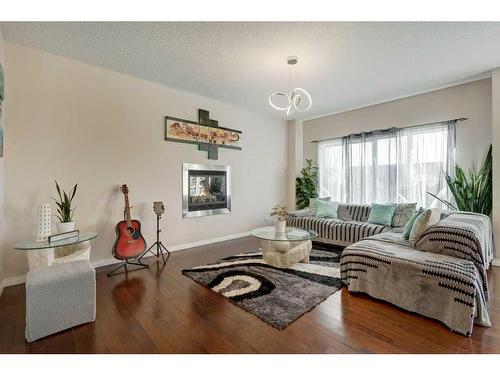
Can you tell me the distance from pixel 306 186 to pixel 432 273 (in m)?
3.72

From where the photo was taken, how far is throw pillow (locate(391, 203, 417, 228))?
3.74 meters

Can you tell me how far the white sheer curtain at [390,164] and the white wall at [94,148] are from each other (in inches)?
97.0

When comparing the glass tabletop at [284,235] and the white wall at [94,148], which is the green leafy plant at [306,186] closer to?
the white wall at [94,148]

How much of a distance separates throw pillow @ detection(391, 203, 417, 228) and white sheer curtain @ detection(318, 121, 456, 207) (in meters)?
0.55

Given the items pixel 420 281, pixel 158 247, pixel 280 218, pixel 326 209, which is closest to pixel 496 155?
pixel 326 209

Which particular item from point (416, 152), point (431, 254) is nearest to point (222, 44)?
point (431, 254)

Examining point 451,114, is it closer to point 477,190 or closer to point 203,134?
point 477,190

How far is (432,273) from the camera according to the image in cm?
193

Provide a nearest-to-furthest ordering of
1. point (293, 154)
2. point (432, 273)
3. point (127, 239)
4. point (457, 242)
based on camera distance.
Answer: point (432, 273)
point (457, 242)
point (127, 239)
point (293, 154)

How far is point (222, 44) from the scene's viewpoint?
2615 mm

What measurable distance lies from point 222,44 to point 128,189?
2.34 metres

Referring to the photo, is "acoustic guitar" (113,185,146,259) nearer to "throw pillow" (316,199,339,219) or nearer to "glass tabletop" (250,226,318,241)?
"glass tabletop" (250,226,318,241)

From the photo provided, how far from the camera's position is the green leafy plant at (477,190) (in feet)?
11.0
